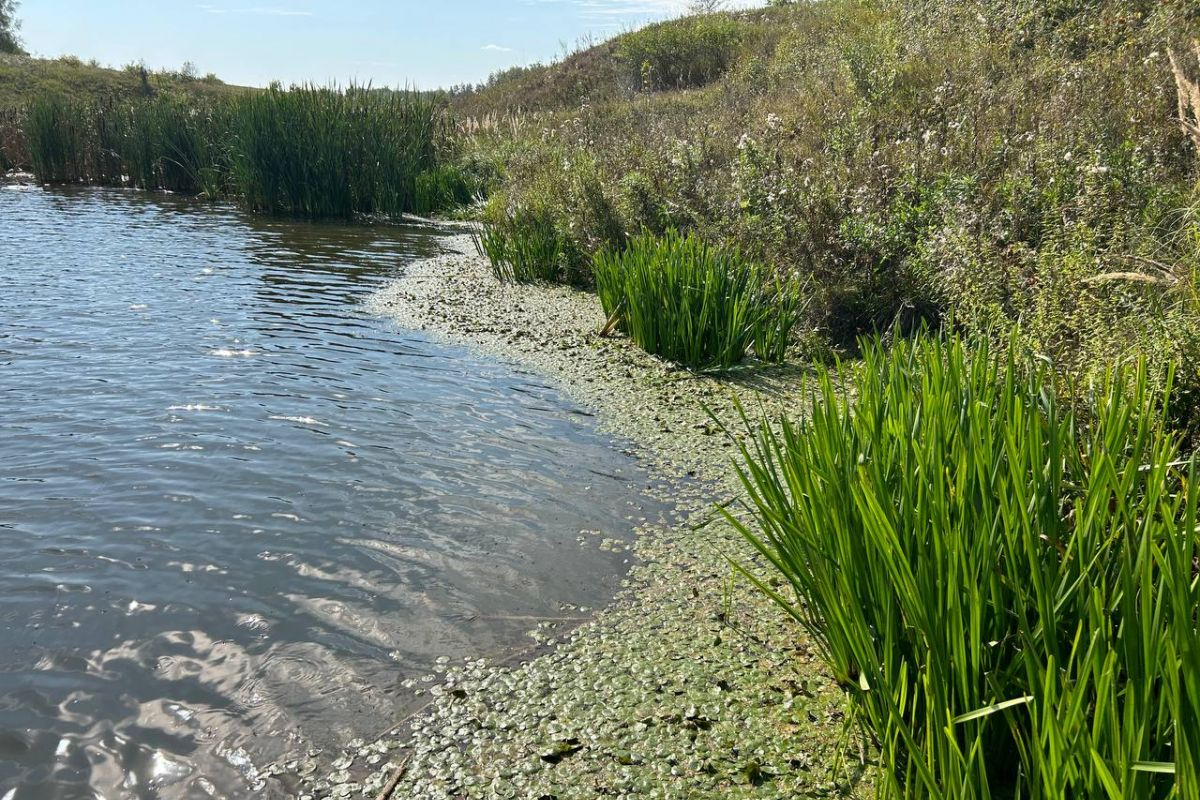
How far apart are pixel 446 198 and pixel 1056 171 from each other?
13.3 meters

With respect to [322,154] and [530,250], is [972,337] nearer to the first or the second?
[530,250]

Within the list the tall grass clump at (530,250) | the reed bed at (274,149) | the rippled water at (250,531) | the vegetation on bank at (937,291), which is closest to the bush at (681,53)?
the vegetation on bank at (937,291)

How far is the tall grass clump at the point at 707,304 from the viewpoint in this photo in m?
6.77

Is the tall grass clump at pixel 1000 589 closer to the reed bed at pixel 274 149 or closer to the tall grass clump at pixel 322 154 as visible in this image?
Result: the tall grass clump at pixel 322 154

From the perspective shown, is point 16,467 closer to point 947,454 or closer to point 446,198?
point 947,454

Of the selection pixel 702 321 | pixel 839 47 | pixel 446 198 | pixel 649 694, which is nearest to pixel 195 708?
pixel 649 694

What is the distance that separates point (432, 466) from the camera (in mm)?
5047

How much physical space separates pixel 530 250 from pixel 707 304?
4.40 metres

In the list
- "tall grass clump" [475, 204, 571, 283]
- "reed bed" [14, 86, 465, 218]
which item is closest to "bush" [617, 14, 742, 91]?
"reed bed" [14, 86, 465, 218]

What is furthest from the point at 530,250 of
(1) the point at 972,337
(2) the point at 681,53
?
(2) the point at 681,53

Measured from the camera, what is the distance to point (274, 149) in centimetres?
1581

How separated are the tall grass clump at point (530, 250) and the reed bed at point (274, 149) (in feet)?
20.9

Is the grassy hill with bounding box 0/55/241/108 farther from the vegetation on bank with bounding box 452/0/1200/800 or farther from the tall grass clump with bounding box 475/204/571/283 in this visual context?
the vegetation on bank with bounding box 452/0/1200/800

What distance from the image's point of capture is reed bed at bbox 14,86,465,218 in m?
15.8
